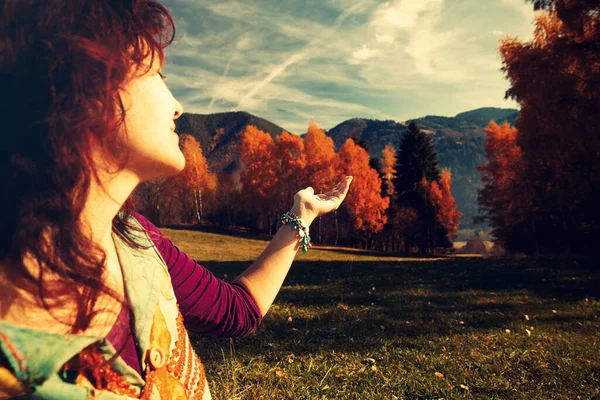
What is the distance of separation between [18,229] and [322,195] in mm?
1352

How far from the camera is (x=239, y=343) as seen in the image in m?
4.80

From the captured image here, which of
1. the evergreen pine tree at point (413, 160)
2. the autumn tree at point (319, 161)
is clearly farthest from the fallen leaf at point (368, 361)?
the evergreen pine tree at point (413, 160)

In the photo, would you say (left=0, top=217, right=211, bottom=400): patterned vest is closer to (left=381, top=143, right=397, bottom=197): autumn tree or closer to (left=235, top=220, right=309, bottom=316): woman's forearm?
(left=235, top=220, right=309, bottom=316): woman's forearm

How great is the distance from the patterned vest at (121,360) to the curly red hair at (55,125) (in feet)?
0.37

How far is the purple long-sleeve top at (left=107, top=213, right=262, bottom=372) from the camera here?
1.48m

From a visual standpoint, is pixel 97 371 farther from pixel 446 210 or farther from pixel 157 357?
pixel 446 210

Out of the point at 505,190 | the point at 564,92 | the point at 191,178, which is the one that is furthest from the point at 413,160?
the point at 564,92

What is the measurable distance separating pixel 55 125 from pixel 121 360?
2.00ft

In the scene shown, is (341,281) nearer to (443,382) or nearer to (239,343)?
(239,343)

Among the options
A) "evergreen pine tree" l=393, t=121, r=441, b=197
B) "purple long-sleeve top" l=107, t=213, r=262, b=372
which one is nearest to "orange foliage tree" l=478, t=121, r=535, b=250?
"evergreen pine tree" l=393, t=121, r=441, b=197

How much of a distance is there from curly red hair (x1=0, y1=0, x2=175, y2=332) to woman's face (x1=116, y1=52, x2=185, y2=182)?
0.04m

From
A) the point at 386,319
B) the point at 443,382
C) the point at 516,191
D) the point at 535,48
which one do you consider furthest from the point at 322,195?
the point at 516,191

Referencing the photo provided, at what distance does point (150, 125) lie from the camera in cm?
103

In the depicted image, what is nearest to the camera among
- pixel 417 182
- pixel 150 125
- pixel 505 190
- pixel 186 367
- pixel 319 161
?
pixel 150 125
